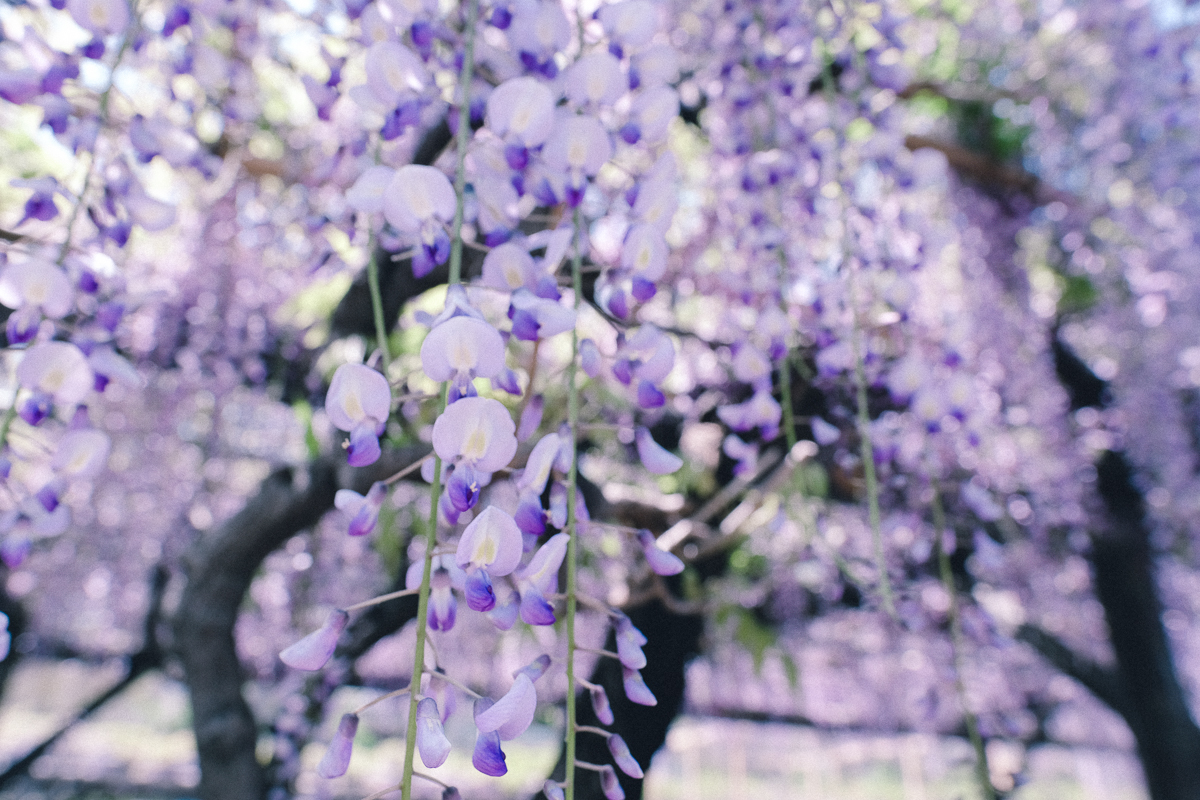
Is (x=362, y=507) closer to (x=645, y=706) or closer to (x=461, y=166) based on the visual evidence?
(x=461, y=166)

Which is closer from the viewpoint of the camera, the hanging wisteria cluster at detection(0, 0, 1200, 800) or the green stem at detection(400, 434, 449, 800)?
the green stem at detection(400, 434, 449, 800)

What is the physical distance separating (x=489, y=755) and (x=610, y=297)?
470mm

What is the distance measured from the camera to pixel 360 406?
636 millimetres

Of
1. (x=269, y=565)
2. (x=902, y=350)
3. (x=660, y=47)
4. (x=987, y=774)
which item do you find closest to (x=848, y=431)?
(x=902, y=350)

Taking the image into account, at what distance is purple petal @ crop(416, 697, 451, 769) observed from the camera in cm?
55

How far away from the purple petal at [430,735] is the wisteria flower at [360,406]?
20 cm

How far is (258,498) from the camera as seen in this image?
1.78 meters

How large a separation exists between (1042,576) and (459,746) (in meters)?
5.48

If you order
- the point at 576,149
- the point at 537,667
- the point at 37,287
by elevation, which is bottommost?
the point at 537,667

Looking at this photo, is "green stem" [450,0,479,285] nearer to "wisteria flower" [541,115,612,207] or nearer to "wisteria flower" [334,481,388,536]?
"wisteria flower" [541,115,612,207]

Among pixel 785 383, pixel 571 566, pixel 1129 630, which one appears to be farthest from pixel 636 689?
pixel 1129 630

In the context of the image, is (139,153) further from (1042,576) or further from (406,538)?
(1042,576)

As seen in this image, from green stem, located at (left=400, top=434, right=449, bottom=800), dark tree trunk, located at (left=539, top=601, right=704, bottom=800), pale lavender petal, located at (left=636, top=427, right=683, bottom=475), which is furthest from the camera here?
dark tree trunk, located at (left=539, top=601, right=704, bottom=800)

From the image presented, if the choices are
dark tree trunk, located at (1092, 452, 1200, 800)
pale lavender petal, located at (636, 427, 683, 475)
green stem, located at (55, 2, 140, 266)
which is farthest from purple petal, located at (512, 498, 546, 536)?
dark tree trunk, located at (1092, 452, 1200, 800)
